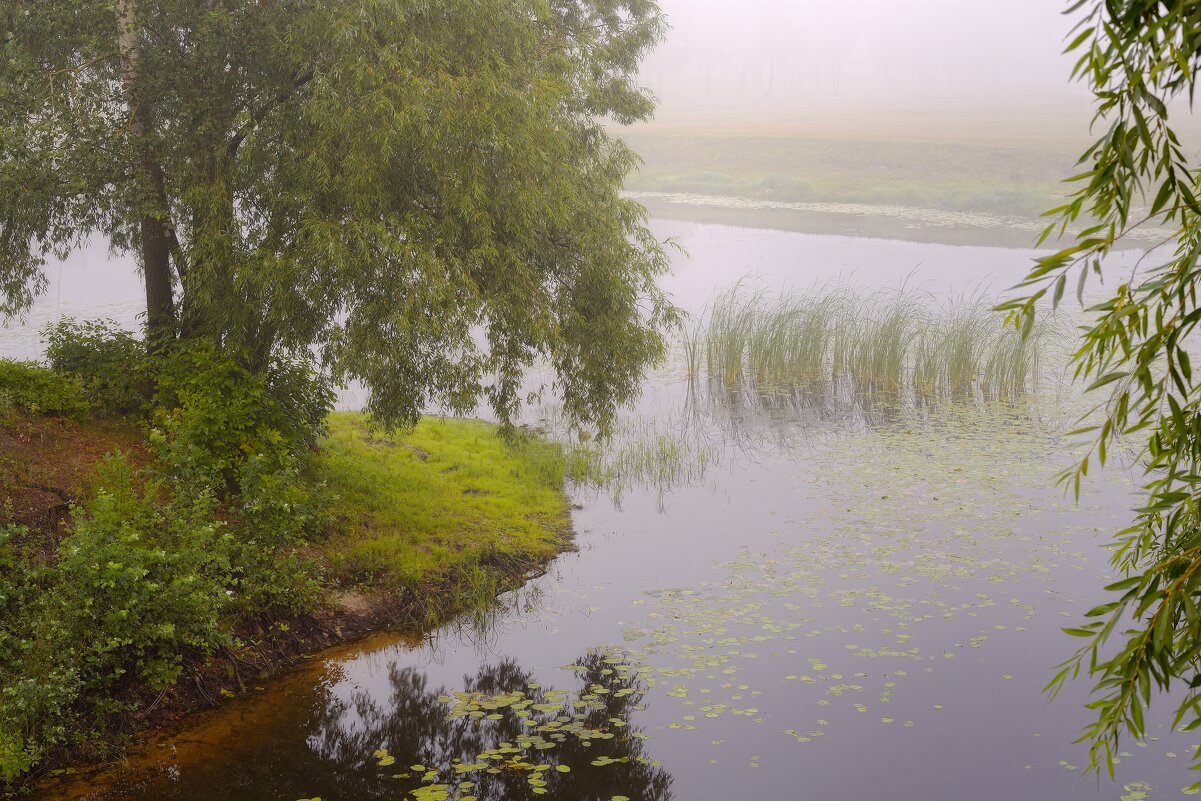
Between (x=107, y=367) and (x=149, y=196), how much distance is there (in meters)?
1.80

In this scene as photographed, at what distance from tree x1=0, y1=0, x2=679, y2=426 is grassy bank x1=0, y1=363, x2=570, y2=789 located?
1221mm

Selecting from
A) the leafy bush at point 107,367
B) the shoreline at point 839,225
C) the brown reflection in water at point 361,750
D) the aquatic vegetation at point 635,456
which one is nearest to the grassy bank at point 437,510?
the aquatic vegetation at point 635,456

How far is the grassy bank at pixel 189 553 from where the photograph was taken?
6816 millimetres

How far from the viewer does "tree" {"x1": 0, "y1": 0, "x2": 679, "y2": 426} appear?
876 cm

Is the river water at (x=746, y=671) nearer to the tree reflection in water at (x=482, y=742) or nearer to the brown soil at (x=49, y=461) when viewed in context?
the tree reflection in water at (x=482, y=742)

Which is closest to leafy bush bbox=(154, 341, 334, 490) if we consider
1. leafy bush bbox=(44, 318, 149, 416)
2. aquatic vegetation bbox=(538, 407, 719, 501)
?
leafy bush bbox=(44, 318, 149, 416)

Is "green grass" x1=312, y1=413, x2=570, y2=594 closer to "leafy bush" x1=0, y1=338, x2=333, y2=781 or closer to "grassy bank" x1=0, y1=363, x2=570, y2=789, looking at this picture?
"grassy bank" x1=0, y1=363, x2=570, y2=789

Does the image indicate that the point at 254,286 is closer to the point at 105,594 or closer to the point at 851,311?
the point at 105,594

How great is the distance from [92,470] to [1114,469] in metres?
12.4

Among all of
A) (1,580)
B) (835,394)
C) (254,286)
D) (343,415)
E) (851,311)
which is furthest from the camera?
(851,311)

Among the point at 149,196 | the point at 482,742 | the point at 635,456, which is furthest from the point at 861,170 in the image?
the point at 482,742

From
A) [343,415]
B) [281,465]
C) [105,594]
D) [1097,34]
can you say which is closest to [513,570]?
[281,465]

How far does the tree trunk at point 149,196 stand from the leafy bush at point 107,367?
0.28 m

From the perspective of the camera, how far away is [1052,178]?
43344 mm
